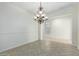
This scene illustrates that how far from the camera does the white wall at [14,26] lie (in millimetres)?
1956

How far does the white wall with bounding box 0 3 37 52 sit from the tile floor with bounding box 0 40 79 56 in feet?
0.40

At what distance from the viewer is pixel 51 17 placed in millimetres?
2002

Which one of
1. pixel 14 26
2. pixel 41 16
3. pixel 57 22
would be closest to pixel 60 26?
pixel 57 22

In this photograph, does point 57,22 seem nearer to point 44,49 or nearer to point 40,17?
point 40,17

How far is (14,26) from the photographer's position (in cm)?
200

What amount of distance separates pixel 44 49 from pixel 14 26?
791 mm

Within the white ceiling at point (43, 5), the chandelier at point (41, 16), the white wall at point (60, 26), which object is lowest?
the white wall at point (60, 26)

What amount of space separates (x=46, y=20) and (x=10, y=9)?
0.76 metres

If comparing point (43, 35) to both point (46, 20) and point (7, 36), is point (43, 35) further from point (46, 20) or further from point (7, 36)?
point (7, 36)

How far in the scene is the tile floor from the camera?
2.02 m

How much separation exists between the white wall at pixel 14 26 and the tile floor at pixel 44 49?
12 centimetres

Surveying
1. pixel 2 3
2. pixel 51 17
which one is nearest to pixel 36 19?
pixel 51 17

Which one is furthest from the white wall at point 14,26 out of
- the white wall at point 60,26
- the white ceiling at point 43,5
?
the white wall at point 60,26

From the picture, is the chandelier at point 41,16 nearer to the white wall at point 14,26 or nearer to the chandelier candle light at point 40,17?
the chandelier candle light at point 40,17
